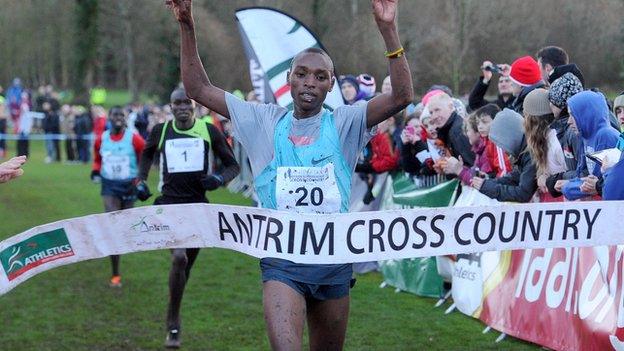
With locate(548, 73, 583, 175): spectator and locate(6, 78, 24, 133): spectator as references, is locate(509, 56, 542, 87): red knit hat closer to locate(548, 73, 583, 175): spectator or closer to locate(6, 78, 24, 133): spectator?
locate(548, 73, 583, 175): spectator

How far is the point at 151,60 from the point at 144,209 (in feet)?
172

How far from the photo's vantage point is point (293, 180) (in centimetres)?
559

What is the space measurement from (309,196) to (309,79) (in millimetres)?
626

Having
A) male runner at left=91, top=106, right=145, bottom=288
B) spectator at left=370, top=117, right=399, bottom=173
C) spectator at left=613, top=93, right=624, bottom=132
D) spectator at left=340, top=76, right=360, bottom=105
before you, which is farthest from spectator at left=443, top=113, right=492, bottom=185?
male runner at left=91, top=106, right=145, bottom=288

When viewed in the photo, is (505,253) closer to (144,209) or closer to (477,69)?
(144,209)

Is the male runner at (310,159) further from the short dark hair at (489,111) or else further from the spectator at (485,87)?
the spectator at (485,87)

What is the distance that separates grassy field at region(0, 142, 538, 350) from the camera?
9102 millimetres

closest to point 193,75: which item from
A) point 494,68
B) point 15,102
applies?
point 494,68

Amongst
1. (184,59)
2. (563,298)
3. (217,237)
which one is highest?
(184,59)

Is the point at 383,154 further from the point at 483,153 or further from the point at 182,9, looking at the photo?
the point at 182,9

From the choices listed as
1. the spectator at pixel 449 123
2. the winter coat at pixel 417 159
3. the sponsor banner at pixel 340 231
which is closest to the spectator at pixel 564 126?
the sponsor banner at pixel 340 231

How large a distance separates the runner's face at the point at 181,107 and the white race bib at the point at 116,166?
2912 mm

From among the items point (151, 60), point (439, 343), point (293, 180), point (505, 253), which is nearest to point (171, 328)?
point (439, 343)

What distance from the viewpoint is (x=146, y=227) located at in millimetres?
5777
